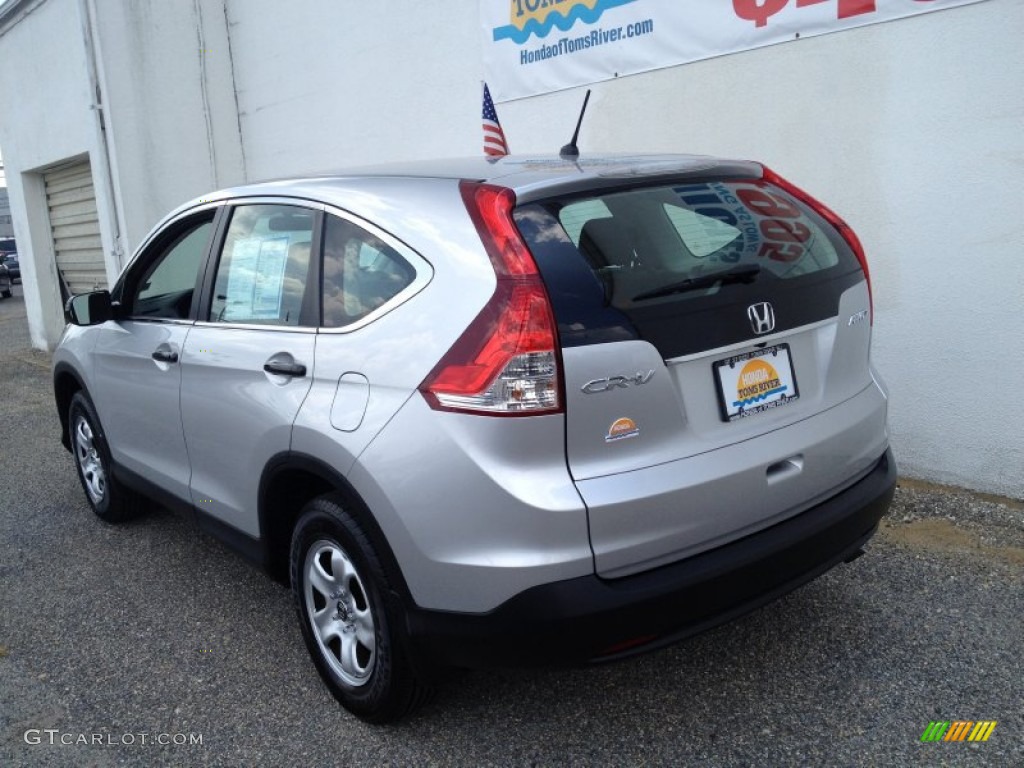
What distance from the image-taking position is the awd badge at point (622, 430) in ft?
7.34

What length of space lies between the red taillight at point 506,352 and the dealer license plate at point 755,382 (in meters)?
0.53

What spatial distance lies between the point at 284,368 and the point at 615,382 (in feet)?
3.77

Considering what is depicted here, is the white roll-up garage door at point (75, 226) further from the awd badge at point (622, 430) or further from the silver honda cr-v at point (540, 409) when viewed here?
the awd badge at point (622, 430)

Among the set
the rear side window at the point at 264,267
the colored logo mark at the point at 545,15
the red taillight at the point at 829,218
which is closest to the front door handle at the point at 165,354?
the rear side window at the point at 264,267

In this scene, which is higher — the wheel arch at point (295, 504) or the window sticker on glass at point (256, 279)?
the window sticker on glass at point (256, 279)

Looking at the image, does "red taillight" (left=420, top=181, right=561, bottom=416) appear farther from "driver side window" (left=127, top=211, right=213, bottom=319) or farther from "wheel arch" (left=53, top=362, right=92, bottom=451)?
"wheel arch" (left=53, top=362, right=92, bottom=451)

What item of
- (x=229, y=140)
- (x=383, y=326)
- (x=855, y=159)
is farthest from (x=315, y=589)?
(x=229, y=140)

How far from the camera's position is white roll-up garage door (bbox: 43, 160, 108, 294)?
9.80 meters

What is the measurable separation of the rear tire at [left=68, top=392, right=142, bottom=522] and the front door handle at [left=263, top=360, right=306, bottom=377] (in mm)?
1911

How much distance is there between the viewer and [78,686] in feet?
10.4

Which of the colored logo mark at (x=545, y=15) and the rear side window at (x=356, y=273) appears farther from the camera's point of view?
the colored logo mark at (x=545, y=15)

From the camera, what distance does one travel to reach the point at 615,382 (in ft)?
7.32

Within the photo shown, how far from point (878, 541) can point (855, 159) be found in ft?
6.33

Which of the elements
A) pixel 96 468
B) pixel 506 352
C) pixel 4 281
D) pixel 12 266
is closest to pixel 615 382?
pixel 506 352
